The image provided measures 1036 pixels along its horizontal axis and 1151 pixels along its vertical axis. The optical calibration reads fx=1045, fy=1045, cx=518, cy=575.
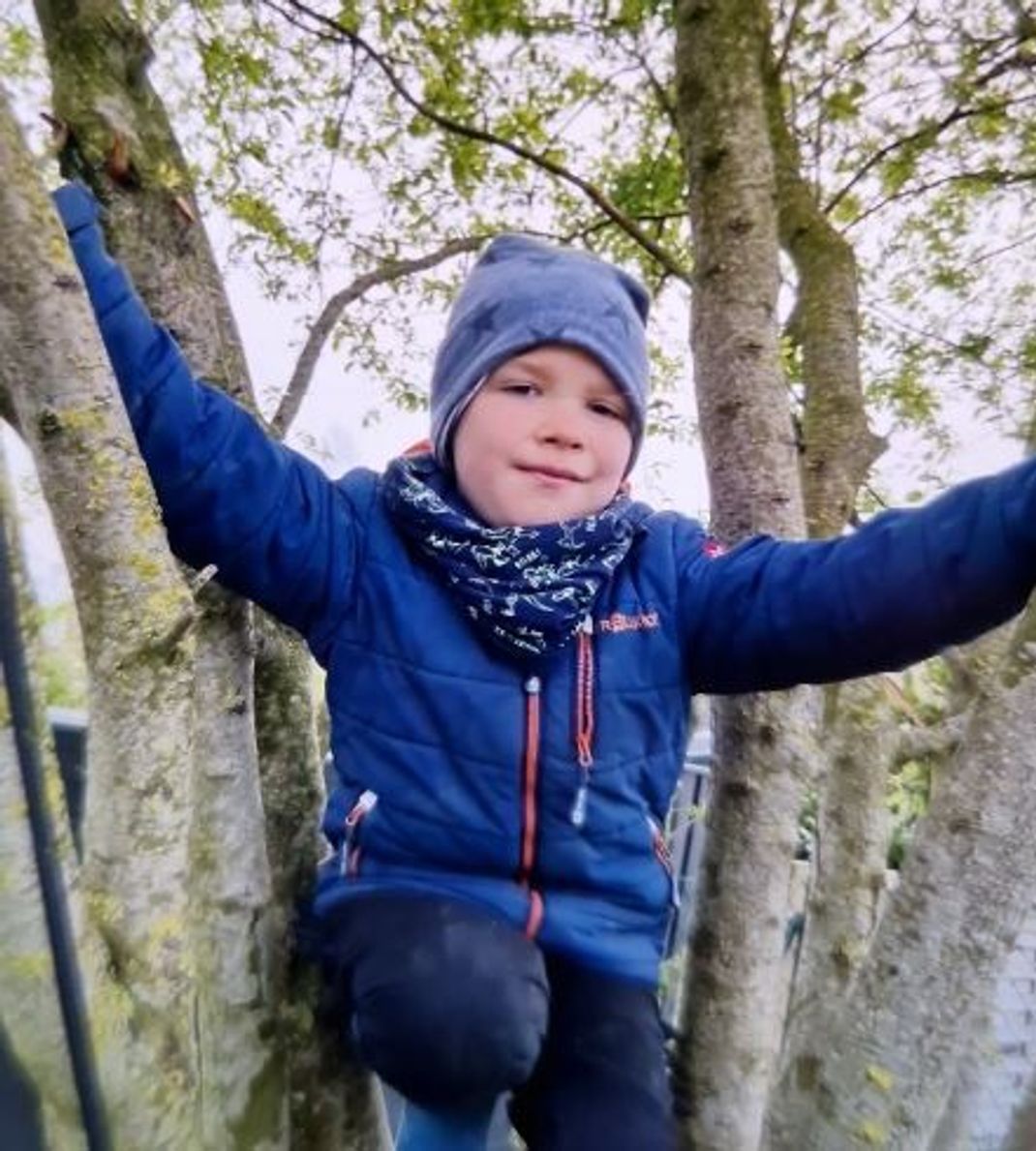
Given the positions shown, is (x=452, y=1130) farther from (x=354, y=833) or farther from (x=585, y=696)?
(x=585, y=696)

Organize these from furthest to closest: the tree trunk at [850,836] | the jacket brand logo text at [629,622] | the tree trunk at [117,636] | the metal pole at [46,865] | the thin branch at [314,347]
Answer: the thin branch at [314,347]
the tree trunk at [850,836]
the jacket brand logo text at [629,622]
the tree trunk at [117,636]
the metal pole at [46,865]

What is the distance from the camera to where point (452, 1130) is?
1139mm

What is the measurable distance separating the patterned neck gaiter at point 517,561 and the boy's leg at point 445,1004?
0.36 meters

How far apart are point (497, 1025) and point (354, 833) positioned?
0.33 metres

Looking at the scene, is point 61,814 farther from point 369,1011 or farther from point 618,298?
point 618,298

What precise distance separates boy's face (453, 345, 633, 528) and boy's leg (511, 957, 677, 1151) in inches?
23.6

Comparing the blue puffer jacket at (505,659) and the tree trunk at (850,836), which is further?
the tree trunk at (850,836)

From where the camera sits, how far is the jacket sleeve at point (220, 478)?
115cm

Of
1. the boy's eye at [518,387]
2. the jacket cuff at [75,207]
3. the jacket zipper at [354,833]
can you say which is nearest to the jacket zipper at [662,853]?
the jacket zipper at [354,833]

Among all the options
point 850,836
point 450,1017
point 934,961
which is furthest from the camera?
point 850,836

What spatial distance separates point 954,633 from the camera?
1.21 metres

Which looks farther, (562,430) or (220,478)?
(562,430)

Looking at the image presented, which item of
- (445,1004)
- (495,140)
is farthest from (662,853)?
(495,140)

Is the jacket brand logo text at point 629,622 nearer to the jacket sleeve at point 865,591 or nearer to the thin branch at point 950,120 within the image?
the jacket sleeve at point 865,591
